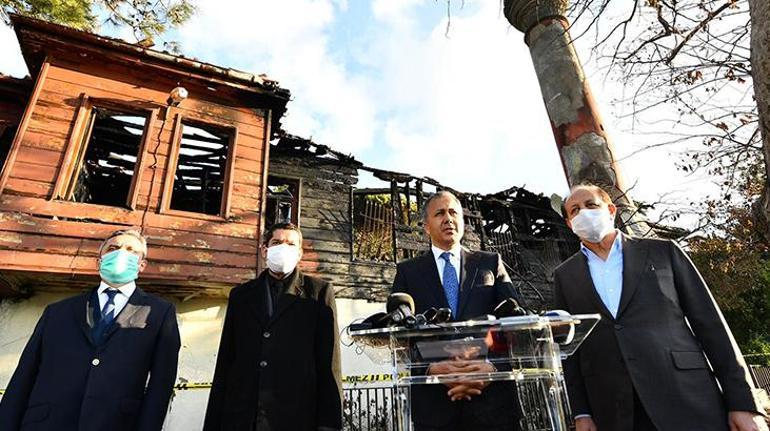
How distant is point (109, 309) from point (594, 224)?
10.2ft

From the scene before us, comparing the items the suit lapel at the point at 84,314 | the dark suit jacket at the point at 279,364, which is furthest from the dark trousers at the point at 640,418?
the suit lapel at the point at 84,314

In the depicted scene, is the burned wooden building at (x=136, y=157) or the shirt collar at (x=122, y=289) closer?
the shirt collar at (x=122, y=289)

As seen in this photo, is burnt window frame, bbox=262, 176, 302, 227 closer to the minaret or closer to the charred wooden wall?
the charred wooden wall

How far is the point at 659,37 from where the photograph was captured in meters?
3.96

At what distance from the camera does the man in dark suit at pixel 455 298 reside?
171 centimetres

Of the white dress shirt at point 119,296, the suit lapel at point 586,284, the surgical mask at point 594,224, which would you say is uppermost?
the surgical mask at point 594,224

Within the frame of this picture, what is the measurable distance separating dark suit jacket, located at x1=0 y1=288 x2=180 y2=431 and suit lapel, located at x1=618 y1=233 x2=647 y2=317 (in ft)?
8.81

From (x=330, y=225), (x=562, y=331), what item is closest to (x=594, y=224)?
(x=562, y=331)

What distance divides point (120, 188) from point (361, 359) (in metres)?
7.89

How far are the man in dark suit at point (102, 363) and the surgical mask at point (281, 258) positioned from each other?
75 centimetres

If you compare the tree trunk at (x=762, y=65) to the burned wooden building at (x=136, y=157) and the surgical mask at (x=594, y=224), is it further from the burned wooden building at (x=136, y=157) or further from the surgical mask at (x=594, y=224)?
the burned wooden building at (x=136, y=157)

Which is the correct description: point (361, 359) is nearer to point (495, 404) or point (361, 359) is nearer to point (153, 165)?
point (153, 165)

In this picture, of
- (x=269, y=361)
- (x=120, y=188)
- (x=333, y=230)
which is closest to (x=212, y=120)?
(x=333, y=230)

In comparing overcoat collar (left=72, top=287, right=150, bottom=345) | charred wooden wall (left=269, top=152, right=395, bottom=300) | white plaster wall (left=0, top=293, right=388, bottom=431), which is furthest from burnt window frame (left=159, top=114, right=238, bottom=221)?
overcoat collar (left=72, top=287, right=150, bottom=345)
